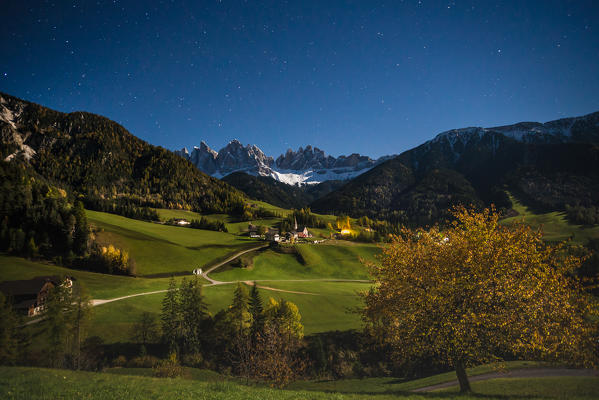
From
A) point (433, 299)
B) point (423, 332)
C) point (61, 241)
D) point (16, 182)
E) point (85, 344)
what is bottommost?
point (85, 344)

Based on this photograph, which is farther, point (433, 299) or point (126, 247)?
point (126, 247)

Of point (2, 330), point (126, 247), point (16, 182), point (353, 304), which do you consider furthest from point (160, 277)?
point (16, 182)

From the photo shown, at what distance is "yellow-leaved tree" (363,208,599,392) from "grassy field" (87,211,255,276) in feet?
267

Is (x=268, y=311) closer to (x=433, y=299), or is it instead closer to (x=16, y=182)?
(x=433, y=299)

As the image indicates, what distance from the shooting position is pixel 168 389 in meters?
17.6

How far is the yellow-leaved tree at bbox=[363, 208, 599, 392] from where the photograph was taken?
19188 millimetres

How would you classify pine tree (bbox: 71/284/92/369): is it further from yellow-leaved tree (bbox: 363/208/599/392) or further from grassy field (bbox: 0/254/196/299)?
yellow-leaved tree (bbox: 363/208/599/392)

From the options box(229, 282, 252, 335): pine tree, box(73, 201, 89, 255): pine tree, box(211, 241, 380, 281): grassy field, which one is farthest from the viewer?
box(211, 241, 380, 281): grassy field

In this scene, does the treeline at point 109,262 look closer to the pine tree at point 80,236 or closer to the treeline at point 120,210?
the pine tree at point 80,236

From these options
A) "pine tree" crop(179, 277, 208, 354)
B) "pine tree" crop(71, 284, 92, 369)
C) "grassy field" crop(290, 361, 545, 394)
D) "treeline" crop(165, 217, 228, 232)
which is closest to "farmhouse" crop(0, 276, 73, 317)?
"pine tree" crop(71, 284, 92, 369)

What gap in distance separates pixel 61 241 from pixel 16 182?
41.4 metres

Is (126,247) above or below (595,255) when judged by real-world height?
above

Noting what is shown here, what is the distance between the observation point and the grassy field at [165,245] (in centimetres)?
8791

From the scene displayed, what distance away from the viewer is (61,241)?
264 feet
